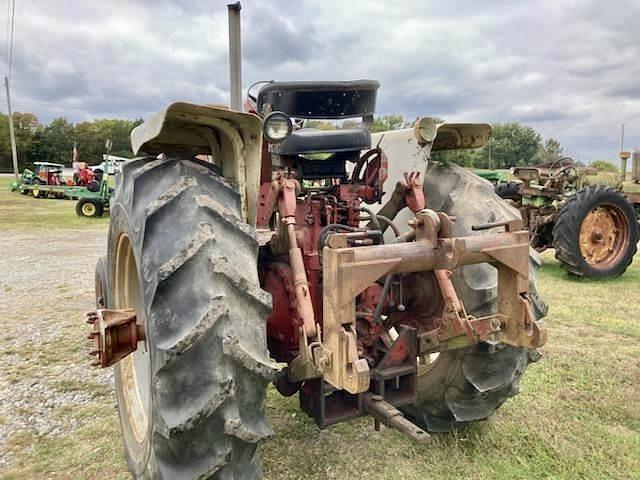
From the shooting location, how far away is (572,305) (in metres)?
6.40

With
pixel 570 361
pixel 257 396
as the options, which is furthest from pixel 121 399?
pixel 570 361

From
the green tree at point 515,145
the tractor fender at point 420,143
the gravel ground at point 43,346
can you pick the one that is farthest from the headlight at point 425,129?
the green tree at point 515,145

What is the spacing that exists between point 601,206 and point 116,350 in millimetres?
8301

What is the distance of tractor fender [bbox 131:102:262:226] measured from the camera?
207 cm

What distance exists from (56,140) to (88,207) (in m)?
51.8

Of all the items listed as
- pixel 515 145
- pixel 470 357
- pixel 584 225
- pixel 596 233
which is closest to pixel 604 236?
pixel 596 233

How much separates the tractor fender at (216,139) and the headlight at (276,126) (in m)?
0.20

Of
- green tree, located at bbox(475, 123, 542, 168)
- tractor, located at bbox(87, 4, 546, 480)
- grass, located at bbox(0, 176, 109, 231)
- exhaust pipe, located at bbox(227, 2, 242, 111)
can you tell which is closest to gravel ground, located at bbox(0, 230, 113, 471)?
tractor, located at bbox(87, 4, 546, 480)

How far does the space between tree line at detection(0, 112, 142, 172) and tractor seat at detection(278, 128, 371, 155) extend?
2364 inches

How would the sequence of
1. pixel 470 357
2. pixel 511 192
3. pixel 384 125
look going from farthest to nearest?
pixel 384 125, pixel 511 192, pixel 470 357

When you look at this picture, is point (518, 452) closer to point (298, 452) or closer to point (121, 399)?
point (298, 452)

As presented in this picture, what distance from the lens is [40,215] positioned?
19.2 metres

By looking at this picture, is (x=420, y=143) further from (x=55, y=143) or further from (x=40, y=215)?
(x=55, y=143)

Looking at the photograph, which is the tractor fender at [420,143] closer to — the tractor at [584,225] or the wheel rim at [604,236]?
the tractor at [584,225]
